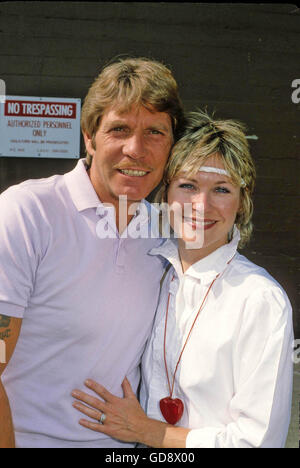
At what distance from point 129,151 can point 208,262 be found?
1.54 ft

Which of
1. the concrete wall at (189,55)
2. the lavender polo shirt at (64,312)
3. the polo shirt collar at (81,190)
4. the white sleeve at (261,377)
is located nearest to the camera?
the white sleeve at (261,377)

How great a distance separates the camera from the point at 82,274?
1743 mm

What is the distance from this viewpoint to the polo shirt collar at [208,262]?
183 cm

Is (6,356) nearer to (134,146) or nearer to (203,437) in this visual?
(203,437)

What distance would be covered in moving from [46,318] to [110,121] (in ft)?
2.31

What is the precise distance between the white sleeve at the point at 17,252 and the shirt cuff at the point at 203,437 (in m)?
0.66

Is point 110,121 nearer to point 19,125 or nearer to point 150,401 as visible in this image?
point 150,401

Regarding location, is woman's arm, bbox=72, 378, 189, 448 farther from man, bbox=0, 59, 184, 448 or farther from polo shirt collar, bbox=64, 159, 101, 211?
polo shirt collar, bbox=64, 159, 101, 211

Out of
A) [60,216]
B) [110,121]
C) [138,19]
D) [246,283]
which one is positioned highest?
[138,19]

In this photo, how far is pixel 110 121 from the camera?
1863 millimetres

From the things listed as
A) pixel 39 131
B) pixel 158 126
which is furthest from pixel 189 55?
pixel 158 126

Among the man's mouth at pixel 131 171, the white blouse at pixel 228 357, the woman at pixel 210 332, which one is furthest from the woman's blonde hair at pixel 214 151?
the white blouse at pixel 228 357

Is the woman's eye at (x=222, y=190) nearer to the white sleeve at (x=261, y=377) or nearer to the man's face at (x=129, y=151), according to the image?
the man's face at (x=129, y=151)
